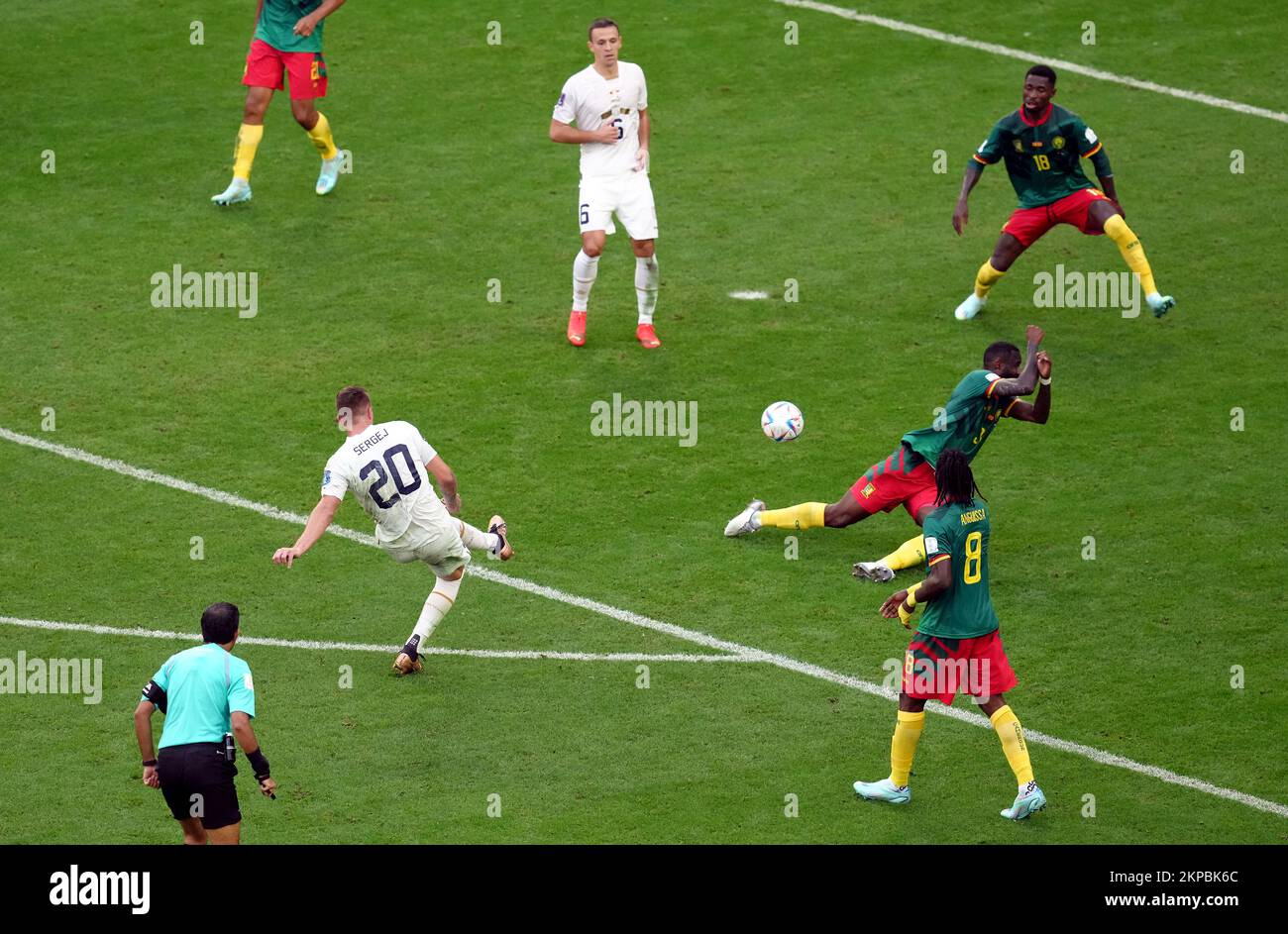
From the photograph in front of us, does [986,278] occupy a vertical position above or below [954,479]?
above

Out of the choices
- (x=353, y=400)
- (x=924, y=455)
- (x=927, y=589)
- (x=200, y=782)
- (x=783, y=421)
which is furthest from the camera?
(x=783, y=421)

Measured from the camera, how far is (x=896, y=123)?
22297mm

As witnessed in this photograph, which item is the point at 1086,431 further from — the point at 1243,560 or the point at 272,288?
the point at 272,288

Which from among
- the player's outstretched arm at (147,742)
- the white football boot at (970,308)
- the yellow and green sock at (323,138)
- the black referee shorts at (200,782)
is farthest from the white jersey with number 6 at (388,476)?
the yellow and green sock at (323,138)

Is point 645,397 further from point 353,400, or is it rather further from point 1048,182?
point 353,400

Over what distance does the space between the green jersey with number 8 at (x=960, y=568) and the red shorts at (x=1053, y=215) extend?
719 cm

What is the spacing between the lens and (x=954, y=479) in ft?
36.7

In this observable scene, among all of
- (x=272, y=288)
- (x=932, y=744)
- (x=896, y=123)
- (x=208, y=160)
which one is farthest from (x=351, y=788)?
(x=896, y=123)

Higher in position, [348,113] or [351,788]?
[348,113]

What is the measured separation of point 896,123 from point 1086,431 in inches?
278

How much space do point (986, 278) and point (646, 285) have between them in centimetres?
334

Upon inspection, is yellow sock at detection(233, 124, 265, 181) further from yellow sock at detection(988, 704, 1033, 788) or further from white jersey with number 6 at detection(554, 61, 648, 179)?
yellow sock at detection(988, 704, 1033, 788)

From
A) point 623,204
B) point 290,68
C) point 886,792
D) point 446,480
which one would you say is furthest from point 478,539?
point 290,68

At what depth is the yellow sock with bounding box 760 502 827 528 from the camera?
14.7 meters
